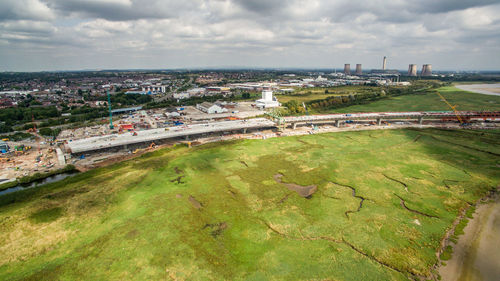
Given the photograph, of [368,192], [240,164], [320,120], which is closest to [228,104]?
[320,120]

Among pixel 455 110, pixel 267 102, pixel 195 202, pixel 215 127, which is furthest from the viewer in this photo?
pixel 267 102

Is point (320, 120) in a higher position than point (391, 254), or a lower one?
higher

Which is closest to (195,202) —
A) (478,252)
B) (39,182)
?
(39,182)

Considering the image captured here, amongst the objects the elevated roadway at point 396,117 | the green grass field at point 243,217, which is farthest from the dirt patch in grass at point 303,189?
the elevated roadway at point 396,117

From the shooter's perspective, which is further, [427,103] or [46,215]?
[427,103]

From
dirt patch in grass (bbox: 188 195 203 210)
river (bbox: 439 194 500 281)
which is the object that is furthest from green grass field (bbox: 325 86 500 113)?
dirt patch in grass (bbox: 188 195 203 210)

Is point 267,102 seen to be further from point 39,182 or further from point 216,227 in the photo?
point 216,227

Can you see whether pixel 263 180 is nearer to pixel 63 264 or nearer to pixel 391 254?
pixel 391 254
